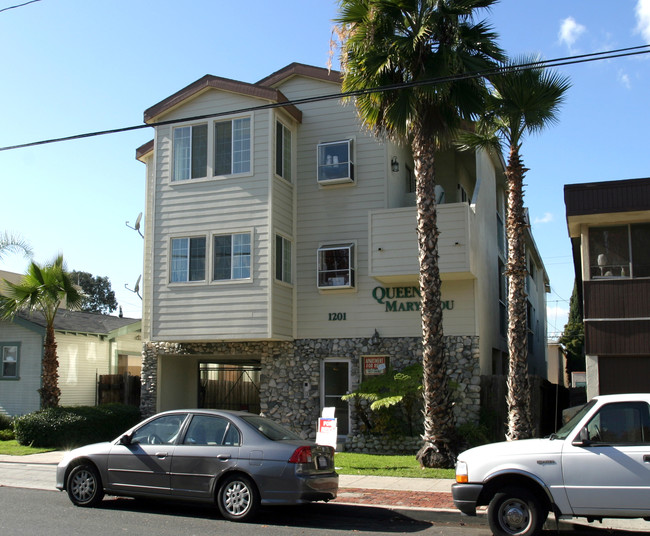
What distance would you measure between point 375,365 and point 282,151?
20.5 ft

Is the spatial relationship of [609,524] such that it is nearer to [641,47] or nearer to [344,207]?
[641,47]

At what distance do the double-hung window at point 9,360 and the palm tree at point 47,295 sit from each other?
11.1ft

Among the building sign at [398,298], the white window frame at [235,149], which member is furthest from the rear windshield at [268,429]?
the white window frame at [235,149]

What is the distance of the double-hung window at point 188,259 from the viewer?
18.7m

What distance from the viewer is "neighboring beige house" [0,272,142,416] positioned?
22609 millimetres

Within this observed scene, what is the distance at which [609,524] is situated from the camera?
9.45m

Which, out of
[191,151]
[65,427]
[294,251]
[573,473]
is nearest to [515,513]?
[573,473]

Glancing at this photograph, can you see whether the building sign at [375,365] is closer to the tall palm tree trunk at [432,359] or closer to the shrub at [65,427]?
the tall palm tree trunk at [432,359]

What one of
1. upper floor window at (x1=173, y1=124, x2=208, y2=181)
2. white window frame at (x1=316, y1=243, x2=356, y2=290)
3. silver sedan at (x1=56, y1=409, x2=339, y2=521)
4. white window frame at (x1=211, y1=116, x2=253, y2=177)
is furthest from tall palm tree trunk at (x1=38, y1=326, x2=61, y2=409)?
silver sedan at (x1=56, y1=409, x2=339, y2=521)

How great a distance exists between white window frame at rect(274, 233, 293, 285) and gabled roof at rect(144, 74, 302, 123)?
3.47 m

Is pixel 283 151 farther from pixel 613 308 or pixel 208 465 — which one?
pixel 208 465

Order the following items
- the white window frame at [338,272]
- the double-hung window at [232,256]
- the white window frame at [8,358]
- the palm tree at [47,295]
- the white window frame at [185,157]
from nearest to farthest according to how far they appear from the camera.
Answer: the double-hung window at [232,256] → the white window frame at [338,272] → the white window frame at [185,157] → the palm tree at [47,295] → the white window frame at [8,358]

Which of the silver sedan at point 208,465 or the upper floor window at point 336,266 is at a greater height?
the upper floor window at point 336,266

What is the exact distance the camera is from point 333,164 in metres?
19.0
